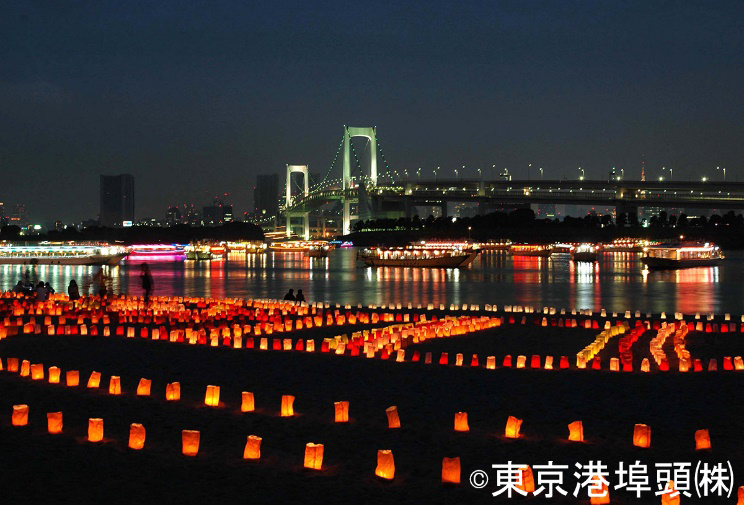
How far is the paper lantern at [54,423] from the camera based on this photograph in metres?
7.49

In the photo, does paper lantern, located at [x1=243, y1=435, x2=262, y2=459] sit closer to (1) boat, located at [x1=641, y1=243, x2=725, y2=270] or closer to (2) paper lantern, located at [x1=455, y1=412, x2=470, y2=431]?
(2) paper lantern, located at [x1=455, y1=412, x2=470, y2=431]

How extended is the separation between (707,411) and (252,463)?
4.70m

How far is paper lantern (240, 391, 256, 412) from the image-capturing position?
8.59 m

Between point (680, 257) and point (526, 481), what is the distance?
56.7 meters

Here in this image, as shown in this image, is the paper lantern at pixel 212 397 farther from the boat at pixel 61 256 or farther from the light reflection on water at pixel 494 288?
the boat at pixel 61 256

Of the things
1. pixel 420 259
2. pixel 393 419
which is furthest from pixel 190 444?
pixel 420 259

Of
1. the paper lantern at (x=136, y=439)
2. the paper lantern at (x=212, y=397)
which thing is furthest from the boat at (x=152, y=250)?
the paper lantern at (x=136, y=439)

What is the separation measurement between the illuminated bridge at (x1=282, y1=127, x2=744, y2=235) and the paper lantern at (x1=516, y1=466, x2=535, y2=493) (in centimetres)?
9716

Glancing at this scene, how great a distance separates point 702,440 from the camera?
7355 mm

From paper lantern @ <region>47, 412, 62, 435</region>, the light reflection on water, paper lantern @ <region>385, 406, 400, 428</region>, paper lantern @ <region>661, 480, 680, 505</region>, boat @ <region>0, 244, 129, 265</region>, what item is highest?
boat @ <region>0, 244, 129, 265</region>

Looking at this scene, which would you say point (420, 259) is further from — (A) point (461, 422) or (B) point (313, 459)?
(B) point (313, 459)

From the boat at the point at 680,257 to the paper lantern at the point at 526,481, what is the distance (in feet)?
176

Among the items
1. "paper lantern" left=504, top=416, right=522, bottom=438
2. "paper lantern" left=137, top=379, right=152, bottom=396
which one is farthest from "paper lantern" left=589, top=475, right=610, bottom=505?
"paper lantern" left=137, top=379, right=152, bottom=396

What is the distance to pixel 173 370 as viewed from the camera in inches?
444
